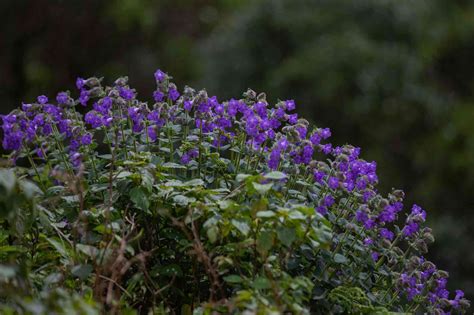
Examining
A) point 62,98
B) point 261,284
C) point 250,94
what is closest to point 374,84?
point 250,94

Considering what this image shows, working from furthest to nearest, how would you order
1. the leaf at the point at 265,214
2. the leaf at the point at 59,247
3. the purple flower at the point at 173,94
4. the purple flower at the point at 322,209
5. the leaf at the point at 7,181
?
the purple flower at the point at 173,94 → the purple flower at the point at 322,209 → the leaf at the point at 59,247 → the leaf at the point at 265,214 → the leaf at the point at 7,181

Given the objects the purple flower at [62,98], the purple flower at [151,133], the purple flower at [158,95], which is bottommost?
the purple flower at [151,133]

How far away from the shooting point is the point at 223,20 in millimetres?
13555

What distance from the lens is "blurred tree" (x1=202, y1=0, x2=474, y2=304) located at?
8.30 m

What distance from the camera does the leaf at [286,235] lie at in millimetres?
2453

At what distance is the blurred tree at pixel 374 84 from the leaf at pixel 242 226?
5808 mm

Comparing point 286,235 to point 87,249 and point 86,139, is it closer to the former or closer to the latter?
point 87,249

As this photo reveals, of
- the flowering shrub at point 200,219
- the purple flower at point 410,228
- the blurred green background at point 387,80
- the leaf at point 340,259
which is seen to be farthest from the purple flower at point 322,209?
the blurred green background at point 387,80

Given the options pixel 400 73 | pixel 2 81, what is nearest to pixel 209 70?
pixel 400 73

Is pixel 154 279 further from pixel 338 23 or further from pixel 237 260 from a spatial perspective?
pixel 338 23

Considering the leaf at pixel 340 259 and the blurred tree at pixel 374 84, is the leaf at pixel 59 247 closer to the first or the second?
the leaf at pixel 340 259

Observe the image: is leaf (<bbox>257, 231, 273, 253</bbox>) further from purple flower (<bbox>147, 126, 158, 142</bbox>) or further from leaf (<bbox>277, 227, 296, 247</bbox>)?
purple flower (<bbox>147, 126, 158, 142</bbox>)

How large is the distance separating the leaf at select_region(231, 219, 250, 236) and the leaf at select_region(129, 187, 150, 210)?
335mm

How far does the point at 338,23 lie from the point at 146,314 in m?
6.09
